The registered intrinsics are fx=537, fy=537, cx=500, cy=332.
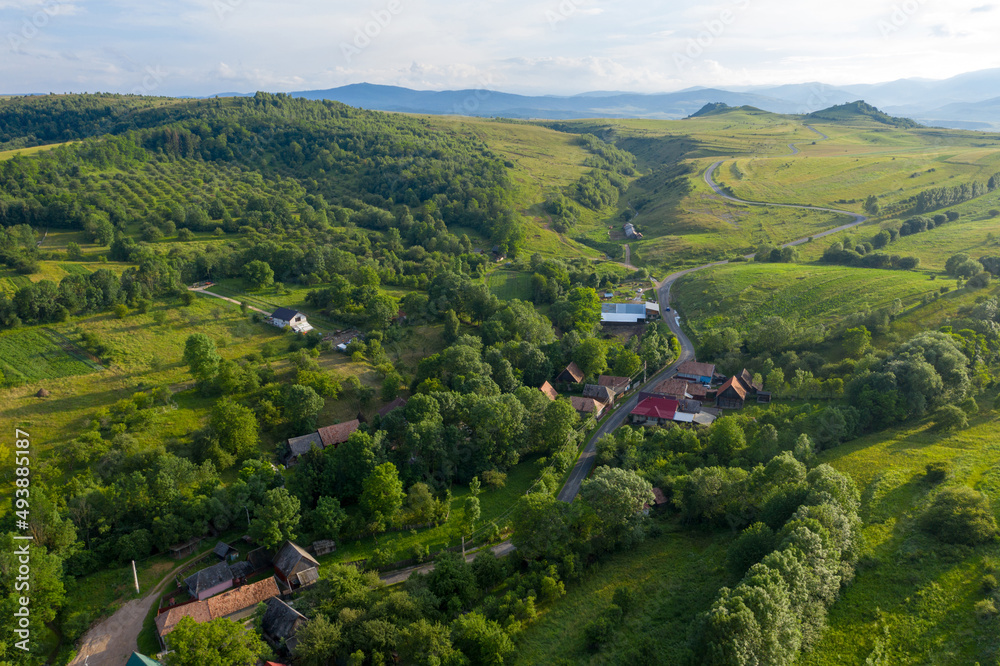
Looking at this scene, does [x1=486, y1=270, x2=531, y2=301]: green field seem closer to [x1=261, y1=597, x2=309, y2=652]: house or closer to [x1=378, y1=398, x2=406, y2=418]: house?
[x1=378, y1=398, x2=406, y2=418]: house

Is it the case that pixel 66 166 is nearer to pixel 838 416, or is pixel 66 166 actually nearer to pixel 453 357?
pixel 453 357

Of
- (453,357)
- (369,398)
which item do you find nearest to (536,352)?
(453,357)

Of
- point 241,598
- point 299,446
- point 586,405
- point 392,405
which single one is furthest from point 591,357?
point 241,598

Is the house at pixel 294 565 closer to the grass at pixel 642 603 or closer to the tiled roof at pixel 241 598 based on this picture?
the tiled roof at pixel 241 598

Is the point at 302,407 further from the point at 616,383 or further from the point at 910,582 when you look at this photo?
the point at 910,582

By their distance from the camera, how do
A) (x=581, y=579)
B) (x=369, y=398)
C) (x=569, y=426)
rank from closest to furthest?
(x=581, y=579)
(x=569, y=426)
(x=369, y=398)

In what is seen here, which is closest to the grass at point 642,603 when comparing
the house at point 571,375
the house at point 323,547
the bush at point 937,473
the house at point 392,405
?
the bush at point 937,473

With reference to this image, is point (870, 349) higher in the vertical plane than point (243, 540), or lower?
higher
